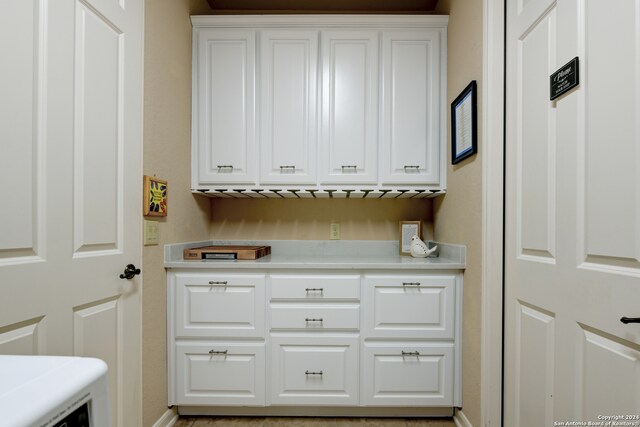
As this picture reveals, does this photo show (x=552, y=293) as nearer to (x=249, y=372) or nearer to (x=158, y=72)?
(x=249, y=372)

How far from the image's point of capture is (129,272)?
128 centimetres

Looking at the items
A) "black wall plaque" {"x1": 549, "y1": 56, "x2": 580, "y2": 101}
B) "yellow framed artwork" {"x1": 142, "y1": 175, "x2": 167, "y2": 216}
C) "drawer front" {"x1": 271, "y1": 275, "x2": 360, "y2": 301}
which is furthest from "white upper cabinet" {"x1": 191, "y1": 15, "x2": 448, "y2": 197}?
"black wall plaque" {"x1": 549, "y1": 56, "x2": 580, "y2": 101}

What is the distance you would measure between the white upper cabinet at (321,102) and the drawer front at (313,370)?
923 mm

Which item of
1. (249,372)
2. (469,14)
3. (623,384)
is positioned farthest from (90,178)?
(469,14)

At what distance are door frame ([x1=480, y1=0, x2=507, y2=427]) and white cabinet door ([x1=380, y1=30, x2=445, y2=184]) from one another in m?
0.53

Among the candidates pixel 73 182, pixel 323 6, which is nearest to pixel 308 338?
pixel 73 182

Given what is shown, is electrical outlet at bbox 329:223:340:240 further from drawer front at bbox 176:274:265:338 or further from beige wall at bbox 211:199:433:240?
drawer front at bbox 176:274:265:338

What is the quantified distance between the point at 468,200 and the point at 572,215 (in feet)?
1.93

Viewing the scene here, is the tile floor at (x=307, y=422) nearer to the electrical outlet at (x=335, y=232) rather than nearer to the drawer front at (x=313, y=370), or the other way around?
the drawer front at (x=313, y=370)

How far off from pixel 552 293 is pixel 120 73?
5.99 ft

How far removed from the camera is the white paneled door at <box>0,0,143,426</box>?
2.79ft

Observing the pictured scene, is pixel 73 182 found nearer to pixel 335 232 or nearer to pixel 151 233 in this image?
pixel 151 233

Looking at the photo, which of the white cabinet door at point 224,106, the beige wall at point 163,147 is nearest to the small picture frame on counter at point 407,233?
the white cabinet door at point 224,106

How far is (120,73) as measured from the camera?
124cm
